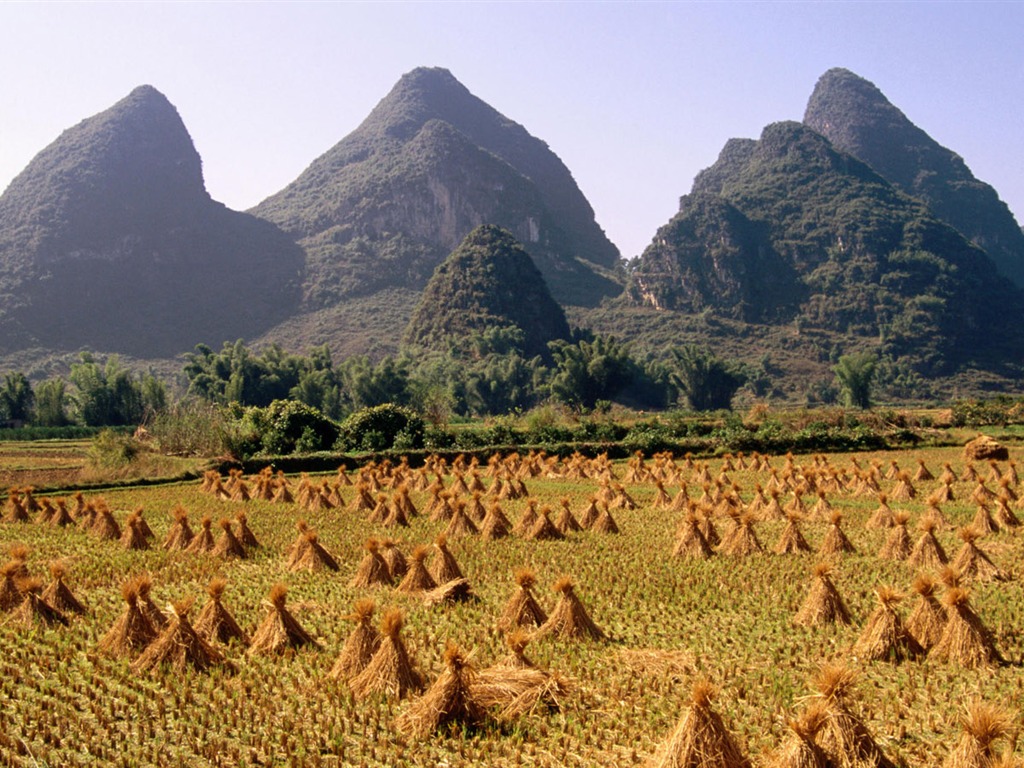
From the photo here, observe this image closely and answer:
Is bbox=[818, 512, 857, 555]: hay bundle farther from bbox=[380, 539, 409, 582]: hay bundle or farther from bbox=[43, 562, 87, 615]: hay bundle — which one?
bbox=[43, 562, 87, 615]: hay bundle

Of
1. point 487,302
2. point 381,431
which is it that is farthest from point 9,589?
point 487,302

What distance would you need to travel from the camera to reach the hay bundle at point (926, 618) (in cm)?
894

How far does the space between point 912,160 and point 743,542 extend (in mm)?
137737

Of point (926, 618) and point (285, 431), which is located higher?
point (926, 618)

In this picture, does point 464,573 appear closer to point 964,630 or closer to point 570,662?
point 570,662

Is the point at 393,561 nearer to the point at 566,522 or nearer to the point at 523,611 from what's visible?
the point at 523,611

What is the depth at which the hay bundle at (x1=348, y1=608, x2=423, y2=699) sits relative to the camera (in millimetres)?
7898

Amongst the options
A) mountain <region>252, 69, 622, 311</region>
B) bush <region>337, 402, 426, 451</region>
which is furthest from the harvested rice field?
mountain <region>252, 69, 622, 311</region>

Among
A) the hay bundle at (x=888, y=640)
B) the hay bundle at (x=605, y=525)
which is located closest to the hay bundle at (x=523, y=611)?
the hay bundle at (x=888, y=640)

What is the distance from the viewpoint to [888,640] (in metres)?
8.80

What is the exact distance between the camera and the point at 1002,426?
38.1 metres

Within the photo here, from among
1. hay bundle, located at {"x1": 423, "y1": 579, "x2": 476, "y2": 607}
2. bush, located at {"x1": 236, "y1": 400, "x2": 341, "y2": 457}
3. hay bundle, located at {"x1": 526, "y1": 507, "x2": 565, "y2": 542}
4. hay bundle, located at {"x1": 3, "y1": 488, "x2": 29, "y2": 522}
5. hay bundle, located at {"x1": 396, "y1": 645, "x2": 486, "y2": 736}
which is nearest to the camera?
hay bundle, located at {"x1": 396, "y1": 645, "x2": 486, "y2": 736}

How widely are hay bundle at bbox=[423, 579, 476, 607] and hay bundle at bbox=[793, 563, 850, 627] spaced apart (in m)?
4.04

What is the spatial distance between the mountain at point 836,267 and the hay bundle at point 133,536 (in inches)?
2838
